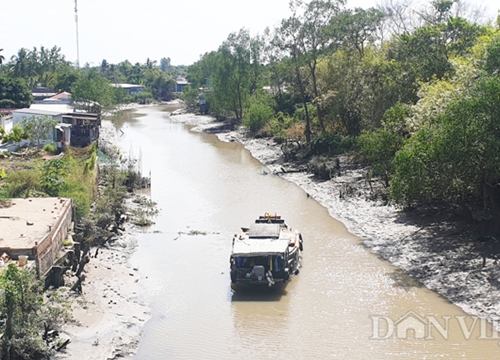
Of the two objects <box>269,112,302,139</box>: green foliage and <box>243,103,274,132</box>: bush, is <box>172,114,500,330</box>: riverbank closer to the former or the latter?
<box>269,112,302,139</box>: green foliage

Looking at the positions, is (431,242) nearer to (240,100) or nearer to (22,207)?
(22,207)

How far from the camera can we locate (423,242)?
2731 cm

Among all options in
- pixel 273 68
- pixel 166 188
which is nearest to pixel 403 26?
pixel 273 68

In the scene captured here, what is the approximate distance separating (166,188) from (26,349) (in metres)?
26.4

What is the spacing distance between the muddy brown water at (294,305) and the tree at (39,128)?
57.1 feet

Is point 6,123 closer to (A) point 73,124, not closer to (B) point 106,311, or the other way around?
(A) point 73,124

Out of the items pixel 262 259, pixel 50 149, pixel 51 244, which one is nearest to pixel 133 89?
pixel 50 149

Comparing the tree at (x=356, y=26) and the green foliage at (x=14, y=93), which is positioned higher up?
the tree at (x=356, y=26)

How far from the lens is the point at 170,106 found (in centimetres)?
13100

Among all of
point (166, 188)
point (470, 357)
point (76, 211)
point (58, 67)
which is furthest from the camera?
point (58, 67)

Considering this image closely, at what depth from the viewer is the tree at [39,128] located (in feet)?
155

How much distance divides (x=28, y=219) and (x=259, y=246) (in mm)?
9291

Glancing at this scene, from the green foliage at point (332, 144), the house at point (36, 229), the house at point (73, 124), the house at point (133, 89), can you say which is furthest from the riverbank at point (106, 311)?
the house at point (133, 89)

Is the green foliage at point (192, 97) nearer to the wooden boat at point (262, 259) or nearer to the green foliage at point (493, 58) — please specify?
the green foliage at point (493, 58)
